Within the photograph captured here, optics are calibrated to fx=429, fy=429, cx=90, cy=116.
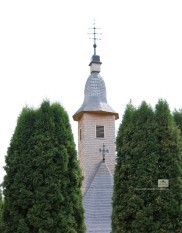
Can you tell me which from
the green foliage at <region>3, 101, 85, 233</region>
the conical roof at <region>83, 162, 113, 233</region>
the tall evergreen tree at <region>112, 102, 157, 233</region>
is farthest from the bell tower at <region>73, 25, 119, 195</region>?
the green foliage at <region>3, 101, 85, 233</region>

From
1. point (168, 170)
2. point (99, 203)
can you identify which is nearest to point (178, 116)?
point (168, 170)

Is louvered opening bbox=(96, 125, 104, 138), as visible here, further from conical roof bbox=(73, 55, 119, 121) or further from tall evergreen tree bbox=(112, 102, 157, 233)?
tall evergreen tree bbox=(112, 102, 157, 233)

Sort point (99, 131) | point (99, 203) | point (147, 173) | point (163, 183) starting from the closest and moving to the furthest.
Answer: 1. point (163, 183)
2. point (147, 173)
3. point (99, 203)
4. point (99, 131)

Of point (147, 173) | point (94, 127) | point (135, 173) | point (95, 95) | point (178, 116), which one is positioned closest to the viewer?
point (147, 173)

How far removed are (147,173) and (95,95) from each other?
15.2 meters

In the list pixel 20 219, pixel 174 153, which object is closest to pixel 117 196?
pixel 174 153

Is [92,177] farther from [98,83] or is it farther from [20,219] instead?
[20,219]

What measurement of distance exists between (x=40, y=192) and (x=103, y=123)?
48.5 feet

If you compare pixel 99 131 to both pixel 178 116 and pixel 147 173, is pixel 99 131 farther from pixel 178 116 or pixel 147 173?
pixel 147 173

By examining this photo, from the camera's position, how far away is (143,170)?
1350 centimetres

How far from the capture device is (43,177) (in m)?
13.5

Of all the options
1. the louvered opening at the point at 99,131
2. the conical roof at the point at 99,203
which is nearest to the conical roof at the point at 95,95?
the louvered opening at the point at 99,131

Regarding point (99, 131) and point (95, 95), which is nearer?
point (99, 131)

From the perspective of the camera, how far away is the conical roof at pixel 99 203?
21.8 metres
